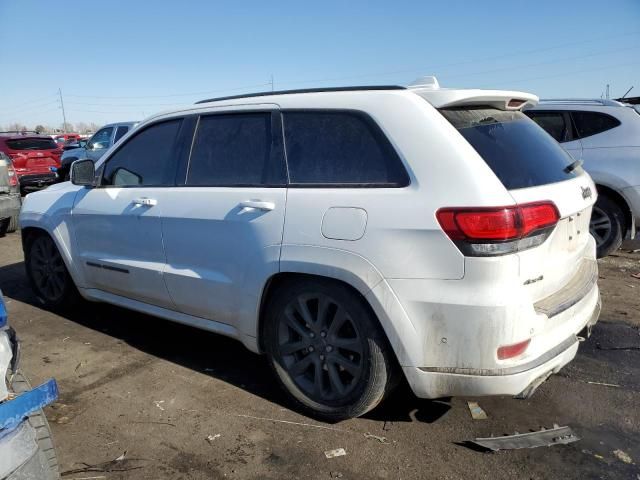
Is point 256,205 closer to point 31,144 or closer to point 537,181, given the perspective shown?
point 537,181

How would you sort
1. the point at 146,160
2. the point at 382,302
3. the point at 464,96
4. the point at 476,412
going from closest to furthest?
the point at 382,302
the point at 464,96
the point at 476,412
the point at 146,160

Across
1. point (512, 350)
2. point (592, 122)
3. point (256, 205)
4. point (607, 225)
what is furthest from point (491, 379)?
point (592, 122)

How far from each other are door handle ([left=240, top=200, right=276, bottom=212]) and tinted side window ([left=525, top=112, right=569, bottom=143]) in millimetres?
4787

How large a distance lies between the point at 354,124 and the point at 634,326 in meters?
3.16

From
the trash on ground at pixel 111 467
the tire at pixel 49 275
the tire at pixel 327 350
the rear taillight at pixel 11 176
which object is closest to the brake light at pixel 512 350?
the tire at pixel 327 350

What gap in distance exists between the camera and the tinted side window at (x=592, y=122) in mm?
6308

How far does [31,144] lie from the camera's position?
14.6m

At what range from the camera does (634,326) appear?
446 centimetres

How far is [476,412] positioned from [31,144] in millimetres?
14870

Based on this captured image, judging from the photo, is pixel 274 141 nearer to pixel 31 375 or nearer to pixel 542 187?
pixel 542 187

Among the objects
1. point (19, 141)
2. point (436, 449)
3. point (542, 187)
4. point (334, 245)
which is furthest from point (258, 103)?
point (19, 141)

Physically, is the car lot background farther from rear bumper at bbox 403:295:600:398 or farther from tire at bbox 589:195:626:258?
tire at bbox 589:195:626:258

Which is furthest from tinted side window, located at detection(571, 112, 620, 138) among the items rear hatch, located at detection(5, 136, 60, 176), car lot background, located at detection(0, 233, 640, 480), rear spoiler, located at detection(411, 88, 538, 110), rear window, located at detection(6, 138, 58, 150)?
rear window, located at detection(6, 138, 58, 150)

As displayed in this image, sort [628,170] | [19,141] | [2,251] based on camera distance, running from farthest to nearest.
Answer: [19,141] < [2,251] < [628,170]
